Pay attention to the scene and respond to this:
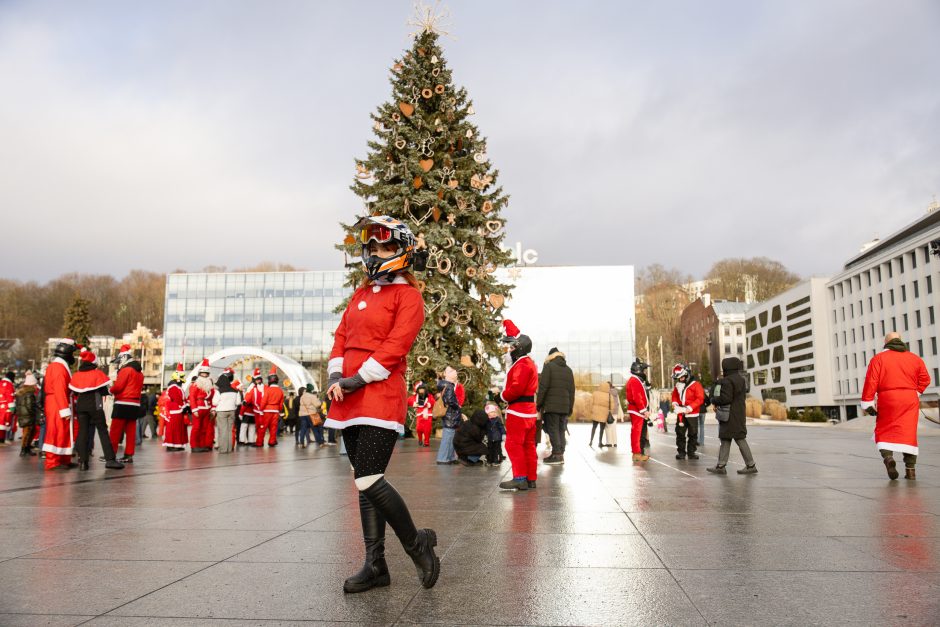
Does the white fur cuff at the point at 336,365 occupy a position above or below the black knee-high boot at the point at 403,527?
above

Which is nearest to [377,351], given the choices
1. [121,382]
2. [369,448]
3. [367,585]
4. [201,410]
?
[369,448]

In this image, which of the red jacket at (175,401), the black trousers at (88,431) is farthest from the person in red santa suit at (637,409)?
the red jacket at (175,401)

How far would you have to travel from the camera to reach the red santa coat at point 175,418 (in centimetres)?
1739

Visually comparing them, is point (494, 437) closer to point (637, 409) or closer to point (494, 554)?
point (637, 409)

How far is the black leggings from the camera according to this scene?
13.6 feet

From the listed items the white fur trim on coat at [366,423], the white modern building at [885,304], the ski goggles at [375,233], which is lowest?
the white fur trim on coat at [366,423]

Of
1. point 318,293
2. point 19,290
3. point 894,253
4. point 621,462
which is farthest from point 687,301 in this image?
point 621,462

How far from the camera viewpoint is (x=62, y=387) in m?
11.5

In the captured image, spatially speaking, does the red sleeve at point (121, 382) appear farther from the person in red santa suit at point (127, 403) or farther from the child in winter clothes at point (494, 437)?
the child in winter clothes at point (494, 437)

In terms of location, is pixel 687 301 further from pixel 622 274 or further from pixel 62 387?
pixel 62 387

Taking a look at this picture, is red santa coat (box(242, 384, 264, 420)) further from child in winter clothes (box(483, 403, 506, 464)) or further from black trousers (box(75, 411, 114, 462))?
child in winter clothes (box(483, 403, 506, 464))

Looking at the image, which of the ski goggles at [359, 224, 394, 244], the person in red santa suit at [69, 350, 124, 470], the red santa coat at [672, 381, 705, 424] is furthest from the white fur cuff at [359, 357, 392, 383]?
the red santa coat at [672, 381, 705, 424]

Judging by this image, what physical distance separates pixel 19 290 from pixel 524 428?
3715 inches

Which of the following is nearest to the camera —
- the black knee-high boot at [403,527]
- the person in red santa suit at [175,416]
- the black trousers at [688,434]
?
the black knee-high boot at [403,527]
